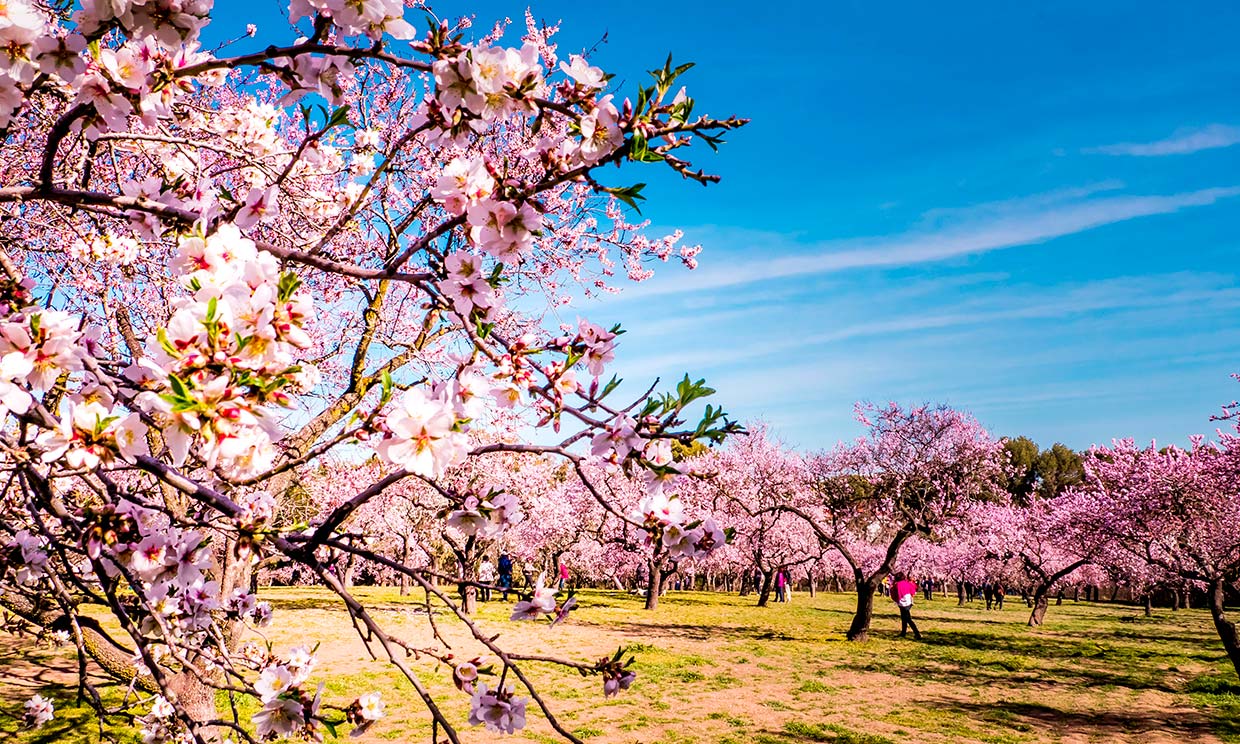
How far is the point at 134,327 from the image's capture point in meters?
7.23

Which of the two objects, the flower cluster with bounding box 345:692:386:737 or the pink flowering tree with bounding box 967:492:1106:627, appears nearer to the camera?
the flower cluster with bounding box 345:692:386:737

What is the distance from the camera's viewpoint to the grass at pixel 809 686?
873 cm

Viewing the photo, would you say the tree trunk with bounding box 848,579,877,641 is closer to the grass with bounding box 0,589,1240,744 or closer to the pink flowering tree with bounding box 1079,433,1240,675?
the grass with bounding box 0,589,1240,744

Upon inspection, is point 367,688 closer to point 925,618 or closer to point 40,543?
point 40,543

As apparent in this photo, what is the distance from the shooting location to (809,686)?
11.6m

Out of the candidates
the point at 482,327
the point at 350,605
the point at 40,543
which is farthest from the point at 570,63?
the point at 40,543

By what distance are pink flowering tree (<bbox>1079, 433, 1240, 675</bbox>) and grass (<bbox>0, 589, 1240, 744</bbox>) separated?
73.5 inches

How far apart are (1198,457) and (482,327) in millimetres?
17245

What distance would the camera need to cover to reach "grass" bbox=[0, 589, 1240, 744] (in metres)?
8.73

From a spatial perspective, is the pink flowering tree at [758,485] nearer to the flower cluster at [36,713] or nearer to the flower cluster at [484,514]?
the flower cluster at [36,713]

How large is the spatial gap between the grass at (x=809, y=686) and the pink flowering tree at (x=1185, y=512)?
1867mm

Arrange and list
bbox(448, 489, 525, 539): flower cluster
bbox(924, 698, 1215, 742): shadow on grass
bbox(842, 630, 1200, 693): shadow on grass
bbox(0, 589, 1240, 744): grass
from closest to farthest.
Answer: bbox(448, 489, 525, 539): flower cluster, bbox(0, 589, 1240, 744): grass, bbox(924, 698, 1215, 742): shadow on grass, bbox(842, 630, 1200, 693): shadow on grass

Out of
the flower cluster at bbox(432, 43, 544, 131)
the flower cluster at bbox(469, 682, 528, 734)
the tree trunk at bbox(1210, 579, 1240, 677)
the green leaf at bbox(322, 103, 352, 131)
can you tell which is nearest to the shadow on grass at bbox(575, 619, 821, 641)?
the tree trunk at bbox(1210, 579, 1240, 677)

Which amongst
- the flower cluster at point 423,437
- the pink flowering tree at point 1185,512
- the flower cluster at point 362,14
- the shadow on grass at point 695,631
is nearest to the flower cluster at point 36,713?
the flower cluster at point 423,437
